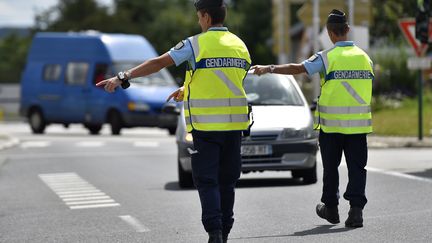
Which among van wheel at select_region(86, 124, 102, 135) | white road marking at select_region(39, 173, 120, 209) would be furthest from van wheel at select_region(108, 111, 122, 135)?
white road marking at select_region(39, 173, 120, 209)

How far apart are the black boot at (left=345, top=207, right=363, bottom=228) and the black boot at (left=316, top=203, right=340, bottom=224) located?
198 millimetres

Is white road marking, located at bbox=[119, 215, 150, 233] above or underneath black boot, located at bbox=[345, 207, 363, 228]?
underneath

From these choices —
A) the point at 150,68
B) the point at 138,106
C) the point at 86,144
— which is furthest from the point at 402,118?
the point at 150,68

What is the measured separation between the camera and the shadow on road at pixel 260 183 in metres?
13.8

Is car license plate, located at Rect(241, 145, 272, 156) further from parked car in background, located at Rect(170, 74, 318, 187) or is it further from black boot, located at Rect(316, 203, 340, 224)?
black boot, located at Rect(316, 203, 340, 224)

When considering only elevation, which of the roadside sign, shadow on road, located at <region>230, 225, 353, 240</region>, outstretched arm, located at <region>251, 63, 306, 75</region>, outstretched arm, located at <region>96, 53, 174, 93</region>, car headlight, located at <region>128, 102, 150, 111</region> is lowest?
car headlight, located at <region>128, 102, 150, 111</region>

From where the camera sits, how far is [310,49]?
5953 cm

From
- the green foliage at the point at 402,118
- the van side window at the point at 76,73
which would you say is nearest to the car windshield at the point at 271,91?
the green foliage at the point at 402,118

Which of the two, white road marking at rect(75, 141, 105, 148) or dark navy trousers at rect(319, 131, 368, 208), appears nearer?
dark navy trousers at rect(319, 131, 368, 208)

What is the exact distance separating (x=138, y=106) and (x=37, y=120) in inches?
192

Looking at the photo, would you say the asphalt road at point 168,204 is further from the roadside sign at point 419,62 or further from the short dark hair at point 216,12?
the roadside sign at point 419,62

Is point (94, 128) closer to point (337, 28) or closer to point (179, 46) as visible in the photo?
point (337, 28)

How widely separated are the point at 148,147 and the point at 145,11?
86.6 metres

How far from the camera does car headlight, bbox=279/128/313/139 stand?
1349cm
